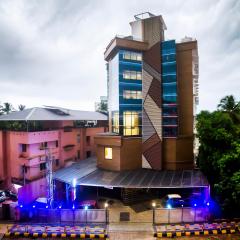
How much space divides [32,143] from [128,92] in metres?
16.6

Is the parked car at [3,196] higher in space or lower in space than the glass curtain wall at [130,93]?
lower

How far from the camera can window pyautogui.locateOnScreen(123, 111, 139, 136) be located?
33.4 meters

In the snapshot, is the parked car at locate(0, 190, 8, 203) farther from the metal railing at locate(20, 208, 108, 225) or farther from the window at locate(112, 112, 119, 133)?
the window at locate(112, 112, 119, 133)

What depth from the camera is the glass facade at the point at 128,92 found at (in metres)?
33.4

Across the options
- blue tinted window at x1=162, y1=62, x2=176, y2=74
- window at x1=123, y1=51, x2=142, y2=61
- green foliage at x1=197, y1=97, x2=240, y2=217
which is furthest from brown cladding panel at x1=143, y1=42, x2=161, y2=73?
green foliage at x1=197, y1=97, x2=240, y2=217

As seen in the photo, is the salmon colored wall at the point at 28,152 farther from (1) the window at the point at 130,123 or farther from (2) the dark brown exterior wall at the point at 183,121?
→ (2) the dark brown exterior wall at the point at 183,121

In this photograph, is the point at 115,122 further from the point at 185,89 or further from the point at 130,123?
the point at 185,89

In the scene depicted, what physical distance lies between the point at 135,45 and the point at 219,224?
26.3 metres

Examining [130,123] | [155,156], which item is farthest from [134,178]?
[130,123]

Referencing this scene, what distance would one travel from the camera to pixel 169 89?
109ft

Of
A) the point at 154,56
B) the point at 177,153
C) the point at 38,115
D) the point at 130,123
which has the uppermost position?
the point at 154,56

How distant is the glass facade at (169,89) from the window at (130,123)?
14.1 feet

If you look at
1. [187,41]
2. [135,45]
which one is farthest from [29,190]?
[187,41]

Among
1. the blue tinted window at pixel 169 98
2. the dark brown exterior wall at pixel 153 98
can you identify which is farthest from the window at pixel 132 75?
the blue tinted window at pixel 169 98
